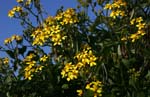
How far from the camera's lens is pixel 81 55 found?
194 inches

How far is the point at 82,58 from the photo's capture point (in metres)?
4.89

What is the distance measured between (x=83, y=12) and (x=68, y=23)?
25.6 inches

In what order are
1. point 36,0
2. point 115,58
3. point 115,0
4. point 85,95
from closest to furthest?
1. point 85,95
2. point 115,58
3. point 115,0
4. point 36,0

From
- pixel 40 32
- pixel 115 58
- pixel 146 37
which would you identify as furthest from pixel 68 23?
pixel 146 37

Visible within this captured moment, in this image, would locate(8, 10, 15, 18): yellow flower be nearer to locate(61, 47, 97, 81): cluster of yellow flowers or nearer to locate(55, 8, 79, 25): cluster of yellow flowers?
locate(55, 8, 79, 25): cluster of yellow flowers

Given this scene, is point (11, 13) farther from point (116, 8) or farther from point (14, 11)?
point (116, 8)

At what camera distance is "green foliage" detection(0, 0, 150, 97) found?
201 inches

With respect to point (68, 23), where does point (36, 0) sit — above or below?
above

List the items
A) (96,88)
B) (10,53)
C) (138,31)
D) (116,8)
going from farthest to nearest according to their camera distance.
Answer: (10,53), (116,8), (138,31), (96,88)

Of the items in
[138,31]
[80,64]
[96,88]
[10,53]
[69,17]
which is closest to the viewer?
[96,88]

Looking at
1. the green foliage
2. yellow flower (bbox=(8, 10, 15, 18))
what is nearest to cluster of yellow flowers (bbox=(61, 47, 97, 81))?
the green foliage

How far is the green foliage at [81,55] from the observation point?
5102 mm

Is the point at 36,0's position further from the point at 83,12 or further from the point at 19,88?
the point at 19,88

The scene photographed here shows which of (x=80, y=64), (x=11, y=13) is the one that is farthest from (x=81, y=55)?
(x=11, y=13)
